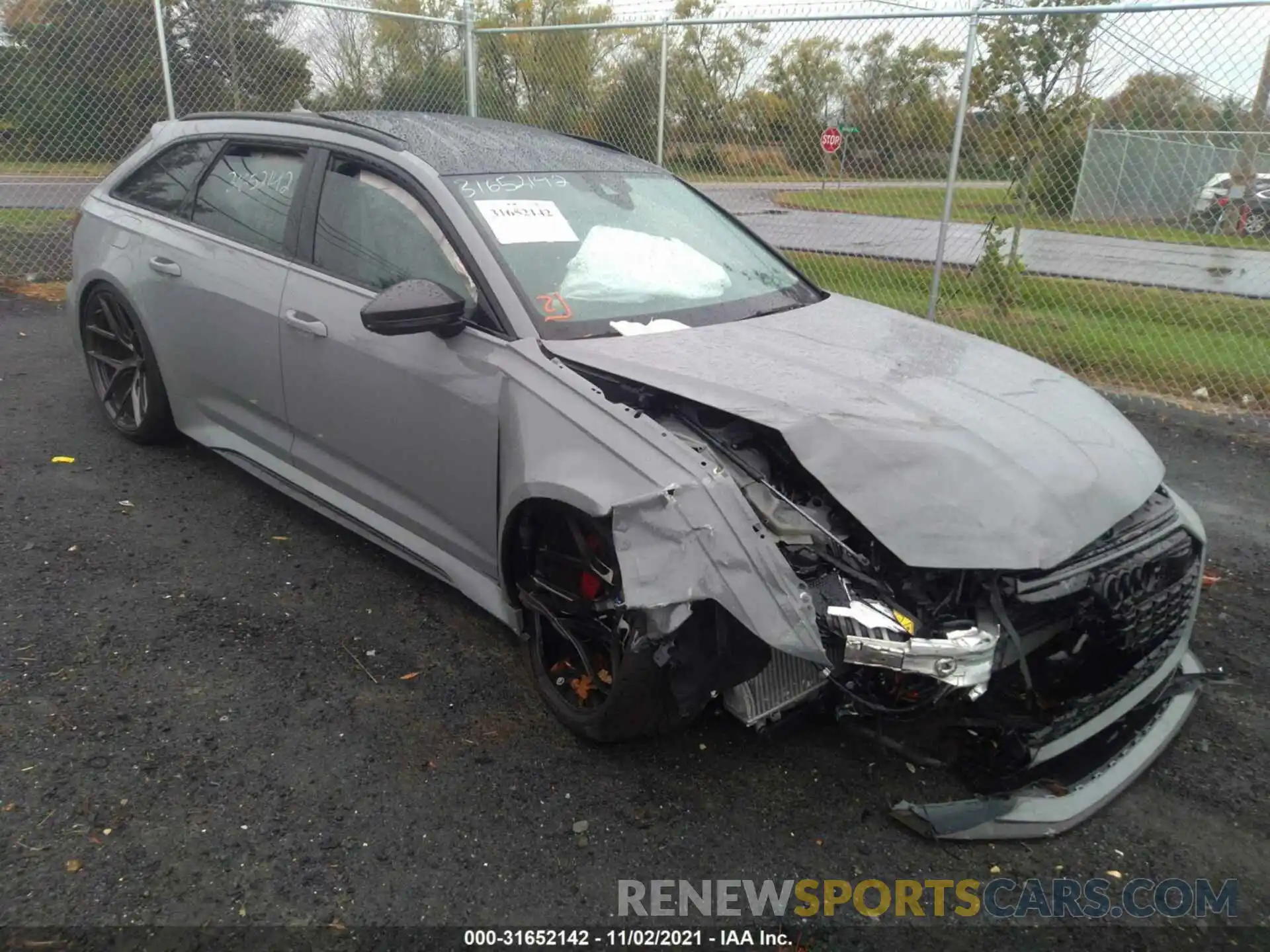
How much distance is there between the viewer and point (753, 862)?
8.04 feet

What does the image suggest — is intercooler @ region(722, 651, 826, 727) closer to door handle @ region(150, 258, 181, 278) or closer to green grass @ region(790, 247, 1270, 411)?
door handle @ region(150, 258, 181, 278)

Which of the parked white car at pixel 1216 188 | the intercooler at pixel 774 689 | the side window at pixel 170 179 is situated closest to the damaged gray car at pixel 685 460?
the intercooler at pixel 774 689

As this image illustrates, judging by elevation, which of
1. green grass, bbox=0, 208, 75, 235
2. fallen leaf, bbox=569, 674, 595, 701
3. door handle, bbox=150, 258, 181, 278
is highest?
door handle, bbox=150, 258, 181, 278

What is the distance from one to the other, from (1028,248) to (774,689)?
6.05 meters

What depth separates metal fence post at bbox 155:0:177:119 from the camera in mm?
7766

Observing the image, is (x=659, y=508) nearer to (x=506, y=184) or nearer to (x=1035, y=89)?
(x=506, y=184)

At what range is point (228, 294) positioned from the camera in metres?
3.91

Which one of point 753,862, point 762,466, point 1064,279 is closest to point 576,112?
point 1064,279

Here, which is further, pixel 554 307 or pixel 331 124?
pixel 331 124

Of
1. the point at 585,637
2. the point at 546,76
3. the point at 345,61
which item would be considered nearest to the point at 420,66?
the point at 345,61

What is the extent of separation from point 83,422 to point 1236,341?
7.51 metres

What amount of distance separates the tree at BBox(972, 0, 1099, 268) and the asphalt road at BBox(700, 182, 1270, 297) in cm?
37

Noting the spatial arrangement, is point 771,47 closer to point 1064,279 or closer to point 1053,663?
point 1064,279

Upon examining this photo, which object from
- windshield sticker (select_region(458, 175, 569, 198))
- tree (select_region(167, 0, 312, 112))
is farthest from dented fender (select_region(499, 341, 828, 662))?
tree (select_region(167, 0, 312, 112))
